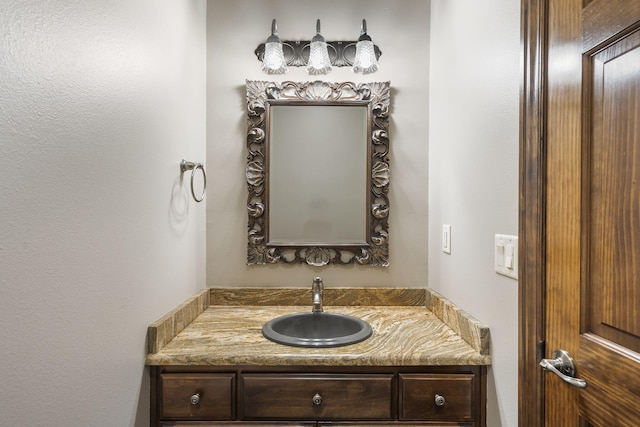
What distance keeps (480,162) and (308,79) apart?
94cm

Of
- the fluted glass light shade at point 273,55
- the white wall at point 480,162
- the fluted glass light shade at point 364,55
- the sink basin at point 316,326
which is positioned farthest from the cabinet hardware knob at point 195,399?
the fluted glass light shade at point 364,55

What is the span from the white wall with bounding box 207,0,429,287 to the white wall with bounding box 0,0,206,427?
1.37 ft

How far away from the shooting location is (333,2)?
1.68 meters

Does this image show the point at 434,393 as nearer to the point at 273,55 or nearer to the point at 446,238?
the point at 446,238

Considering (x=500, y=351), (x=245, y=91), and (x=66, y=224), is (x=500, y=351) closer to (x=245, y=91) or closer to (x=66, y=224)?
(x=66, y=224)

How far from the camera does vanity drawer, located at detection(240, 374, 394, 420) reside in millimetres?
1131

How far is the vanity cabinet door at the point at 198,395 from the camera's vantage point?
113 centimetres

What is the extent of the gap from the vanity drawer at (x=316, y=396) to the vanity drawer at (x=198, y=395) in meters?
0.05

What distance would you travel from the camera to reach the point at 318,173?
1.68 m

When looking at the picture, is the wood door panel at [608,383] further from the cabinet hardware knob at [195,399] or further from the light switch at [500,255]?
the cabinet hardware knob at [195,399]

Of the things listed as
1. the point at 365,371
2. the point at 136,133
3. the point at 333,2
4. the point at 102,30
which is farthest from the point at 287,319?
the point at 333,2

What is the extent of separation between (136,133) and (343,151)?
950mm

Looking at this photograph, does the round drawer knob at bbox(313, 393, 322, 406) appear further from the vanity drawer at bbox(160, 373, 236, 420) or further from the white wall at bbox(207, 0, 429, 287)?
the white wall at bbox(207, 0, 429, 287)

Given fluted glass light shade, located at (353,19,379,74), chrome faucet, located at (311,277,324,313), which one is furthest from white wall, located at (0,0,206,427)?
fluted glass light shade, located at (353,19,379,74)
